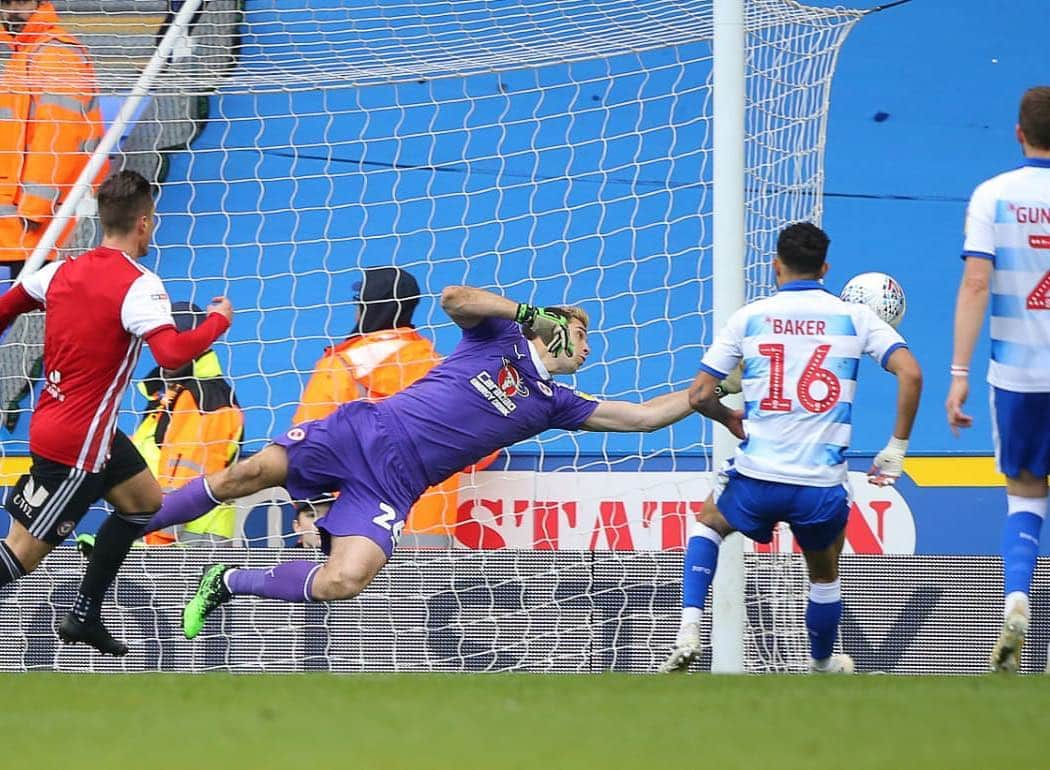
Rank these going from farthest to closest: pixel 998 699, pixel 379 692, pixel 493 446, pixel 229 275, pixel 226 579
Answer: pixel 229 275
pixel 493 446
pixel 226 579
pixel 379 692
pixel 998 699

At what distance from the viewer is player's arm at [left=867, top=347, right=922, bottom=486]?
5555mm

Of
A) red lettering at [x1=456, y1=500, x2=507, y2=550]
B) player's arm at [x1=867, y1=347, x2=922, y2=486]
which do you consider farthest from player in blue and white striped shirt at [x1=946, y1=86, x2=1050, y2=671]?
red lettering at [x1=456, y1=500, x2=507, y2=550]

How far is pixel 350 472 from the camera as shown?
249 inches

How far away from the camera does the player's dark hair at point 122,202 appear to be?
5.56m

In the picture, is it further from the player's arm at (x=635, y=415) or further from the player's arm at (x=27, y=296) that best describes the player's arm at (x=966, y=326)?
the player's arm at (x=27, y=296)

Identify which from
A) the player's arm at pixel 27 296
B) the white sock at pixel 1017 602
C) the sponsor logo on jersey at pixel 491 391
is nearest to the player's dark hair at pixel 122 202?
the player's arm at pixel 27 296

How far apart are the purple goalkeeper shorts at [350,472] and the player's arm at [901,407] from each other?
1.78 m

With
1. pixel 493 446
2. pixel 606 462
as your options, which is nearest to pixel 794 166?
pixel 606 462

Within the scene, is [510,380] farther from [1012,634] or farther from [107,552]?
[1012,634]

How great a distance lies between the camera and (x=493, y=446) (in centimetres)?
653

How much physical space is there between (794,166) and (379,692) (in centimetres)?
421

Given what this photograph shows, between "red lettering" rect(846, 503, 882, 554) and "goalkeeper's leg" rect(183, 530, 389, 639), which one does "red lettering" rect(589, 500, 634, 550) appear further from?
"goalkeeper's leg" rect(183, 530, 389, 639)

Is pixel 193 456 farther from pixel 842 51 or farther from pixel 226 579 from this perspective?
pixel 842 51

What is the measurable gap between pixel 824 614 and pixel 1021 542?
961mm
